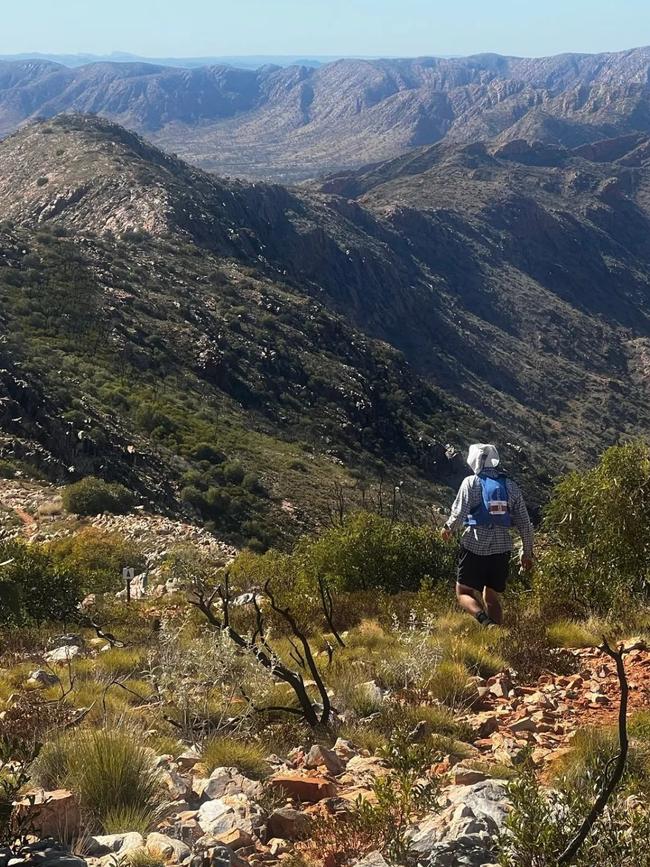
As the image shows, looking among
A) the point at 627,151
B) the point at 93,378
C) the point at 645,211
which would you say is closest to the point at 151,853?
the point at 93,378

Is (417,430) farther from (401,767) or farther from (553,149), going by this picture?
(553,149)

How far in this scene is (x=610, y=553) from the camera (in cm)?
856

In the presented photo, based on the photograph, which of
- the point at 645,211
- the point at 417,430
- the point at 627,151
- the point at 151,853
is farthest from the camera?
the point at 627,151

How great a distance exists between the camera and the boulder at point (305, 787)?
3770 mm

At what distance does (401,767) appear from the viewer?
11.2 ft

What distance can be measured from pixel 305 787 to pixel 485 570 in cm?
408

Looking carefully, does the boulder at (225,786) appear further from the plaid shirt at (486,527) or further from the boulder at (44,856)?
the plaid shirt at (486,527)

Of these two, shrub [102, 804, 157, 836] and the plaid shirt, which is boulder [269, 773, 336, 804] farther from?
the plaid shirt

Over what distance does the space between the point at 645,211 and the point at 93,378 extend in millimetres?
141253

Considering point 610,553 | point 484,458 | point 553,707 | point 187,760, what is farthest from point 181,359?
point 187,760

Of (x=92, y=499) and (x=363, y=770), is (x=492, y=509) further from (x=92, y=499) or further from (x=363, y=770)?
(x=92, y=499)

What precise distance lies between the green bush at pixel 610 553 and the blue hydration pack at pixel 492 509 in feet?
4.19

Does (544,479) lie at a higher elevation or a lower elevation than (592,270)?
lower

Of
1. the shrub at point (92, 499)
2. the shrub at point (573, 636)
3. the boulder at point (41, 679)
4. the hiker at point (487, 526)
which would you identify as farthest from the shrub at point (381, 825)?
the shrub at point (92, 499)
